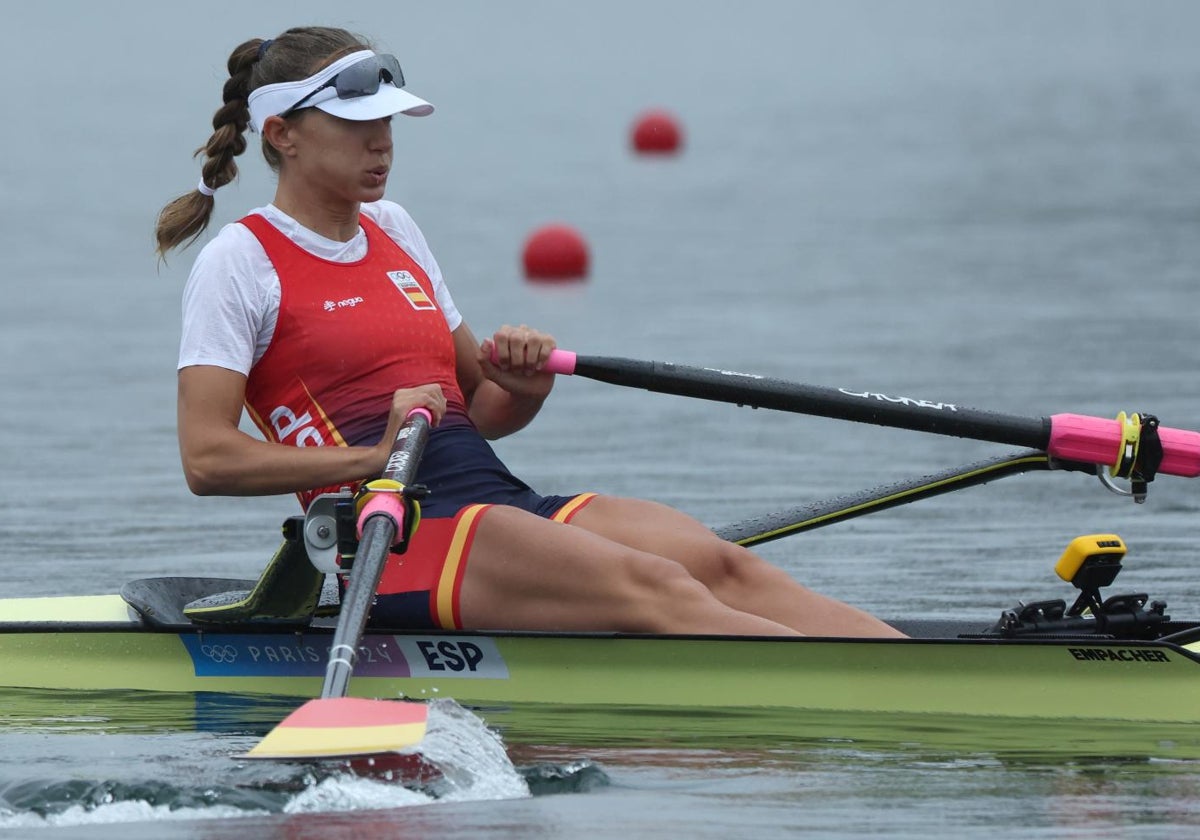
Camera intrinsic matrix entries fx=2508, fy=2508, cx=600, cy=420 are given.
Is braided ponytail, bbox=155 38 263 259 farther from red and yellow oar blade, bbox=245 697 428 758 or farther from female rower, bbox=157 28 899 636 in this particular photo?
red and yellow oar blade, bbox=245 697 428 758

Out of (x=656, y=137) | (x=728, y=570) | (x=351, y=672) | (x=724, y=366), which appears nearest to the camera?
(x=351, y=672)

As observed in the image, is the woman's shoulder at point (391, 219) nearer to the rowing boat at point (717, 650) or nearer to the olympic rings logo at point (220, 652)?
the rowing boat at point (717, 650)

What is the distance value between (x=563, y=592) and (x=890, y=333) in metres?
8.58

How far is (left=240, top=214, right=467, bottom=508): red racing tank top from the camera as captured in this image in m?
6.31

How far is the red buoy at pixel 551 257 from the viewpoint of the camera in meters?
18.1

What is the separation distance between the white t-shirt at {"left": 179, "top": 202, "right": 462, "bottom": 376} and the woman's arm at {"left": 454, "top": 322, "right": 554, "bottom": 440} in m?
0.47

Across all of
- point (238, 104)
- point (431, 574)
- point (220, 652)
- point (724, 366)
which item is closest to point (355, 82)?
point (238, 104)

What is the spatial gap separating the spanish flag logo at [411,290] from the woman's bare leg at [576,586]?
65 centimetres

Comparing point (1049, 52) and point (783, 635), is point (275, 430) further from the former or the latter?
point (1049, 52)

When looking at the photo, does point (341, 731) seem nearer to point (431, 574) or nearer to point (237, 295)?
point (431, 574)

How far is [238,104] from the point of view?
656cm

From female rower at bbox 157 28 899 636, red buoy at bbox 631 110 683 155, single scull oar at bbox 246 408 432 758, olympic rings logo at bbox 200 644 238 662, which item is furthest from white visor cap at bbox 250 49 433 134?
red buoy at bbox 631 110 683 155

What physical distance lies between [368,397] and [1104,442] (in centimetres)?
197

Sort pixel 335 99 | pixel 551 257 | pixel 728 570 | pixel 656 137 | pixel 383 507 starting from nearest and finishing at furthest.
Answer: pixel 383 507, pixel 335 99, pixel 728 570, pixel 551 257, pixel 656 137
